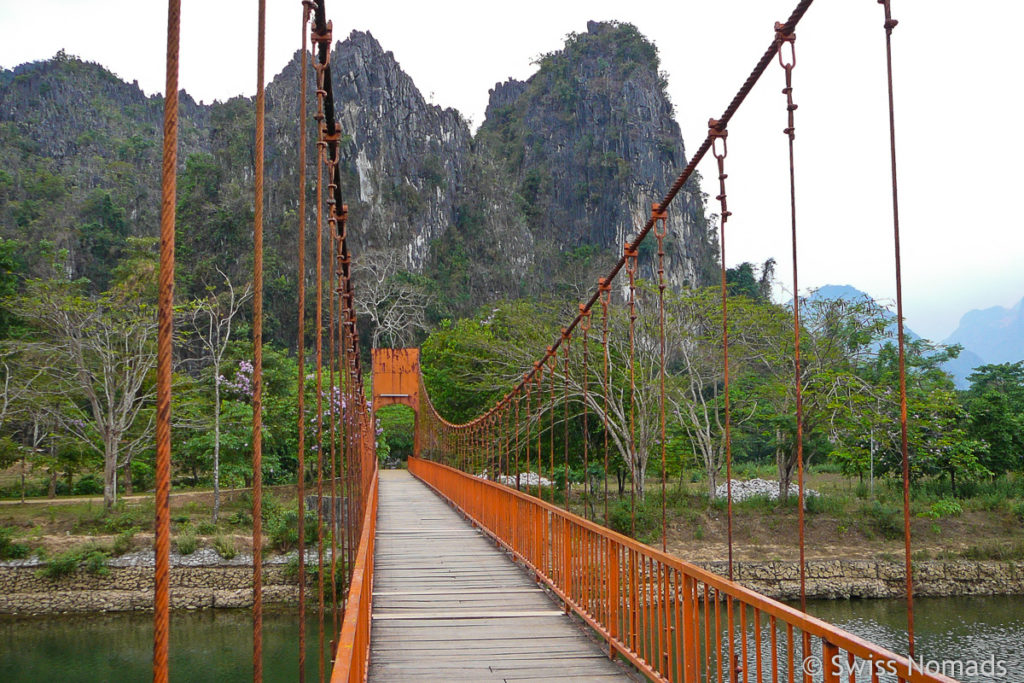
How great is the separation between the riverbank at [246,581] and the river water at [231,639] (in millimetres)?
306

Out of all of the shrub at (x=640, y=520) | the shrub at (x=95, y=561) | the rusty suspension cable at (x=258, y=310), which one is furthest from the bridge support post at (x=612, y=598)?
the shrub at (x=95, y=561)

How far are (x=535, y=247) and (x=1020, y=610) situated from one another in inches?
2010

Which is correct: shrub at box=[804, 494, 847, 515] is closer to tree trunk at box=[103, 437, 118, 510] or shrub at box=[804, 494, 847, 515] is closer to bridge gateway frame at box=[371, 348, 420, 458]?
bridge gateway frame at box=[371, 348, 420, 458]

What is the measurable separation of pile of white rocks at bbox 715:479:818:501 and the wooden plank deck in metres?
15.3

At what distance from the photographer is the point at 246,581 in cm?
1866

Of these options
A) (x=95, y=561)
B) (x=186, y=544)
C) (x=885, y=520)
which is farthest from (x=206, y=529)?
(x=885, y=520)

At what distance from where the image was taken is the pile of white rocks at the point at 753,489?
23.4 metres

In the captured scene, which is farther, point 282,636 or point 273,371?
point 273,371

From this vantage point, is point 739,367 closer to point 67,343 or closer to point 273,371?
point 273,371

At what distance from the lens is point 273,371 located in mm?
25297

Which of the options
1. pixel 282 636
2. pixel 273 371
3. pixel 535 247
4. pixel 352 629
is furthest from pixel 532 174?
pixel 352 629

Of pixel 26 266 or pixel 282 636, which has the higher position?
pixel 26 266

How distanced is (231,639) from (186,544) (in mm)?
3035

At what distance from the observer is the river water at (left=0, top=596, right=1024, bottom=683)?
46.0 ft
